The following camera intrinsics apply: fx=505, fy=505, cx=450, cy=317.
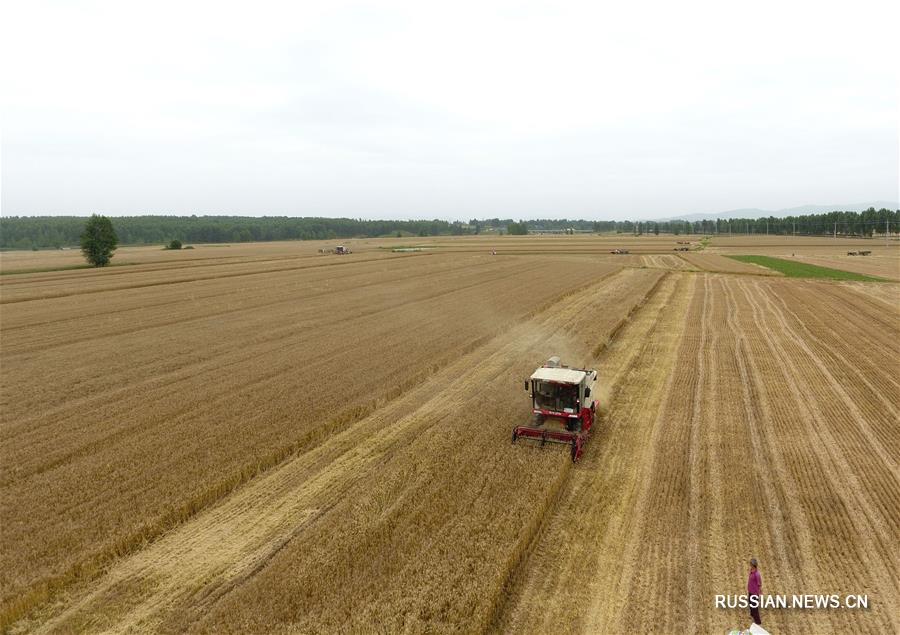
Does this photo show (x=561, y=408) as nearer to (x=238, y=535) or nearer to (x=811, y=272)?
(x=238, y=535)

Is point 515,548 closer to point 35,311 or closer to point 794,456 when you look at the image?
point 794,456

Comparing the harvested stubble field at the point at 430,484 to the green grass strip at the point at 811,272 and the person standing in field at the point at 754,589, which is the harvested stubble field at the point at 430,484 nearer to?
the person standing in field at the point at 754,589

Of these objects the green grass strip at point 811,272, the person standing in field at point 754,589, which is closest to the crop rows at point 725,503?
the person standing in field at point 754,589

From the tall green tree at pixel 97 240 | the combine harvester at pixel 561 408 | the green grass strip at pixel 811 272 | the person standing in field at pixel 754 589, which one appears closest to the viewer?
the person standing in field at pixel 754 589

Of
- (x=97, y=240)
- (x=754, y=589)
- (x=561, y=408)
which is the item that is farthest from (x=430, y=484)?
(x=97, y=240)

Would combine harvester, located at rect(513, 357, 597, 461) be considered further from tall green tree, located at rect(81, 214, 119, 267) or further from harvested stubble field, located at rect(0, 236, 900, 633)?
tall green tree, located at rect(81, 214, 119, 267)

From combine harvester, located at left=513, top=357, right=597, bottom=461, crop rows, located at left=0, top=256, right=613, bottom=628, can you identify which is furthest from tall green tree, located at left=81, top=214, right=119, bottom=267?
combine harvester, located at left=513, top=357, right=597, bottom=461
